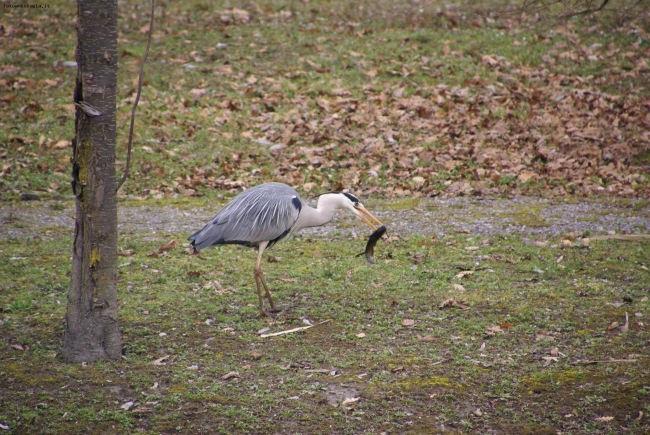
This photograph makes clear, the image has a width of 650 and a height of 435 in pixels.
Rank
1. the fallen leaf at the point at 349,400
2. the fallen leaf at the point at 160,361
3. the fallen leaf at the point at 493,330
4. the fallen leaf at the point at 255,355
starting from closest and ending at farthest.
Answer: the fallen leaf at the point at 349,400
the fallen leaf at the point at 160,361
the fallen leaf at the point at 255,355
the fallen leaf at the point at 493,330

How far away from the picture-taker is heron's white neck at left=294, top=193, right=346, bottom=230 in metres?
8.17

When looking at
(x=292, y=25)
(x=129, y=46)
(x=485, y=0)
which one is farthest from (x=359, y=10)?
(x=129, y=46)

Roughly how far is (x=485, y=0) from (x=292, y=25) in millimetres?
5901

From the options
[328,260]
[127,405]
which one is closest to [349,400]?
[127,405]

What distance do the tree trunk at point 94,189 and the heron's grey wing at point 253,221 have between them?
1.69m

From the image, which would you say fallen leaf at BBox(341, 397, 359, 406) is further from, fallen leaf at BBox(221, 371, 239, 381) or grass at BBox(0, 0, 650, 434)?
fallen leaf at BBox(221, 371, 239, 381)

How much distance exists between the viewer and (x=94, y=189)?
19.7 ft

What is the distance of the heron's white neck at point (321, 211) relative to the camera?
817cm

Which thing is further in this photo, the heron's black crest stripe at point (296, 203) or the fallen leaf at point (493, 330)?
the heron's black crest stripe at point (296, 203)

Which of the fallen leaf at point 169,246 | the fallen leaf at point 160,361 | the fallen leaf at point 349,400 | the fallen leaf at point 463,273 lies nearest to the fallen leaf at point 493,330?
the fallen leaf at point 463,273

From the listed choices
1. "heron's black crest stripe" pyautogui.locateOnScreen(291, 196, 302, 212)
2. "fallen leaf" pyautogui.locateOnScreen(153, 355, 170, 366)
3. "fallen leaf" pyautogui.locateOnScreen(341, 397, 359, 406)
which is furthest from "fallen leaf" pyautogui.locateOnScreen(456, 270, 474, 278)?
"fallen leaf" pyautogui.locateOnScreen(153, 355, 170, 366)

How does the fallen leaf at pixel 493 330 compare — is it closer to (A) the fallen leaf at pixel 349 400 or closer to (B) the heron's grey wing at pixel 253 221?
(A) the fallen leaf at pixel 349 400

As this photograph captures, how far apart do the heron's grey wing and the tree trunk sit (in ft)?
5.56

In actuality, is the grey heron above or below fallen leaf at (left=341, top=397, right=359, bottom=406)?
above
